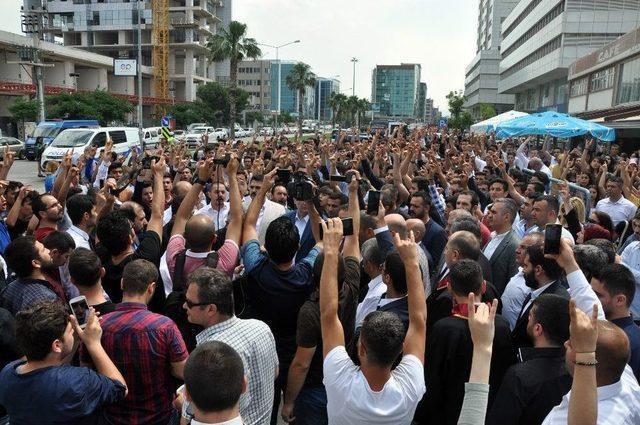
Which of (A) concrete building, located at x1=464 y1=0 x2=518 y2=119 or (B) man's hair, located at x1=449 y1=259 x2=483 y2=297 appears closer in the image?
(B) man's hair, located at x1=449 y1=259 x2=483 y2=297

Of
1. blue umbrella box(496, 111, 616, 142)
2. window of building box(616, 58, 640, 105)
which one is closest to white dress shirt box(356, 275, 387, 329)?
blue umbrella box(496, 111, 616, 142)

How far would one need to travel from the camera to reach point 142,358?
2721 millimetres

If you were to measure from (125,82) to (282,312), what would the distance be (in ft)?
222

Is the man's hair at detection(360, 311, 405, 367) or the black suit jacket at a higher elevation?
the man's hair at detection(360, 311, 405, 367)

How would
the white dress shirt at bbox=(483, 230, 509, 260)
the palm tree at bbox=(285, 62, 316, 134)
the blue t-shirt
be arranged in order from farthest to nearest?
the palm tree at bbox=(285, 62, 316, 134)
the white dress shirt at bbox=(483, 230, 509, 260)
the blue t-shirt

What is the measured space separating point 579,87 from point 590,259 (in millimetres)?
44549

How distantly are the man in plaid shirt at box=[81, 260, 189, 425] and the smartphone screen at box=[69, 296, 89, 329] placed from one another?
12 cm

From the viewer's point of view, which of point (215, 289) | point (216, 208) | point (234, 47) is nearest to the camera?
point (215, 289)

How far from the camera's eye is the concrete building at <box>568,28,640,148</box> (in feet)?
84.0

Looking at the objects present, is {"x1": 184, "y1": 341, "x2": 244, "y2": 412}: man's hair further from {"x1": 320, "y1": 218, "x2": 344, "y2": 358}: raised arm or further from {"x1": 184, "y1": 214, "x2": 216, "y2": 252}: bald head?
{"x1": 184, "y1": 214, "x2": 216, "y2": 252}: bald head

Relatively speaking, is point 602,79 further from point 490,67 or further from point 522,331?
point 490,67

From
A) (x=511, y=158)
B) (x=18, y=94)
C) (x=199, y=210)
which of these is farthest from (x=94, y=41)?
(x=199, y=210)

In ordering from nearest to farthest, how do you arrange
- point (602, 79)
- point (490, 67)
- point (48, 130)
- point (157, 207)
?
point (157, 207)
point (48, 130)
point (602, 79)
point (490, 67)

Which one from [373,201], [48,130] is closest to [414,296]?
[373,201]
